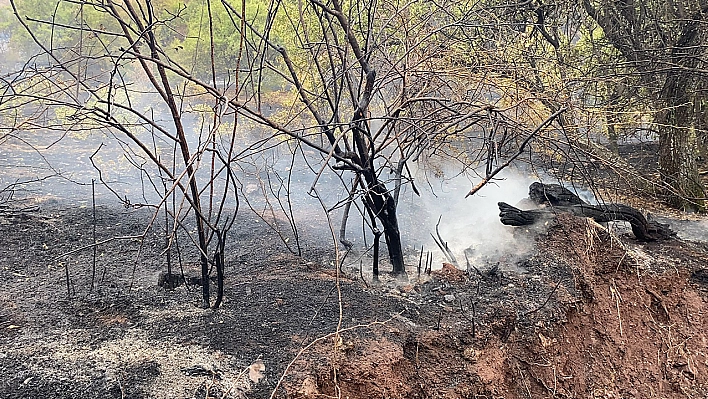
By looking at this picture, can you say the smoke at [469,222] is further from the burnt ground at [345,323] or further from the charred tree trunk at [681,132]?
the charred tree trunk at [681,132]

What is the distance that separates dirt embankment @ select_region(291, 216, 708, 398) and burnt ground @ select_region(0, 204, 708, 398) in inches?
0.5

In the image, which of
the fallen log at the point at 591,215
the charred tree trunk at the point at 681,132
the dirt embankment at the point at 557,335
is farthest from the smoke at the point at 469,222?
the charred tree trunk at the point at 681,132

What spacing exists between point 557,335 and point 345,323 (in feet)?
6.17

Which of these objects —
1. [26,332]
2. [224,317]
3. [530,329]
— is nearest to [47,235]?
[26,332]

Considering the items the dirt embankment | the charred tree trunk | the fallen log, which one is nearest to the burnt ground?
the dirt embankment

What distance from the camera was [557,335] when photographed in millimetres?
4398

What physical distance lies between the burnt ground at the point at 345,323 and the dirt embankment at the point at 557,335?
13 millimetres

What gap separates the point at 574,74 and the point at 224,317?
689 cm

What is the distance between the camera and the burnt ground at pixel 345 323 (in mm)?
3258

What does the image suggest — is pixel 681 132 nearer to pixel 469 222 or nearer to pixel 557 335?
pixel 469 222

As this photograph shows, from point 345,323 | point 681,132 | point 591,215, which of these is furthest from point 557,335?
point 681,132

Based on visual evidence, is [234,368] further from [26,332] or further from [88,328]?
[26,332]

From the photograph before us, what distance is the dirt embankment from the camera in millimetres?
3596

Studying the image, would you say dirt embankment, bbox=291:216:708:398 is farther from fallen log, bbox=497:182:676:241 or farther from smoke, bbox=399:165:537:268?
smoke, bbox=399:165:537:268
